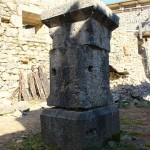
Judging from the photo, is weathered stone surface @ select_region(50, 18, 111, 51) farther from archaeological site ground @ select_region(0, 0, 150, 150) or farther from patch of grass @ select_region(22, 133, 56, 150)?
patch of grass @ select_region(22, 133, 56, 150)

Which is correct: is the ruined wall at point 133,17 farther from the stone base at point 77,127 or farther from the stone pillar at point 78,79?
the stone base at point 77,127

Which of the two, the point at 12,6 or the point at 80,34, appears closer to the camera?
the point at 80,34

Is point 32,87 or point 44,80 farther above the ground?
point 44,80

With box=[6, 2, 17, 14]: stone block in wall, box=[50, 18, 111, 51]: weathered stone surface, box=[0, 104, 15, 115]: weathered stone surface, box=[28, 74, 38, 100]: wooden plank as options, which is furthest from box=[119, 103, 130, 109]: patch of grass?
box=[6, 2, 17, 14]: stone block in wall

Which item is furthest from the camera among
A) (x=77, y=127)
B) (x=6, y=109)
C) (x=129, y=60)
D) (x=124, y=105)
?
(x=129, y=60)

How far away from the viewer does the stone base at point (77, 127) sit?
9.39ft

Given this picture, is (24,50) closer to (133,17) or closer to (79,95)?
(79,95)

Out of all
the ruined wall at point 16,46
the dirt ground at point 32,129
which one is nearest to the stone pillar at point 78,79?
the dirt ground at point 32,129

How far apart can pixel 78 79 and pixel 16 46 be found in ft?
18.9

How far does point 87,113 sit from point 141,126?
1.93 meters

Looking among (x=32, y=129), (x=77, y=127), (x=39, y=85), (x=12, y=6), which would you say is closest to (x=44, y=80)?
(x=39, y=85)

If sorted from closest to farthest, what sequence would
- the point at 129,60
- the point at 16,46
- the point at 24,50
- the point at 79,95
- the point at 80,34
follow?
the point at 79,95 < the point at 80,34 < the point at 16,46 < the point at 24,50 < the point at 129,60

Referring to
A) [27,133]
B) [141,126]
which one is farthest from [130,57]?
[27,133]

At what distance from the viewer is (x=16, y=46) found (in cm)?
831
